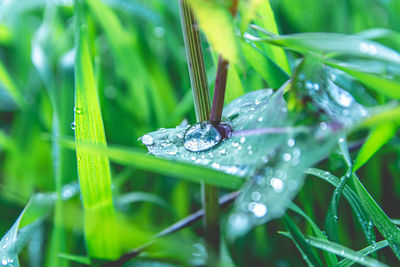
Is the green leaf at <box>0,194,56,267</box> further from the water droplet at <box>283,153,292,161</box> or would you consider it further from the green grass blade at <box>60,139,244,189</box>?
the water droplet at <box>283,153,292,161</box>

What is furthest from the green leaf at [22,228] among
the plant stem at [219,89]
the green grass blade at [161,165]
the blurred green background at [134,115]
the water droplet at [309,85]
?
the water droplet at [309,85]

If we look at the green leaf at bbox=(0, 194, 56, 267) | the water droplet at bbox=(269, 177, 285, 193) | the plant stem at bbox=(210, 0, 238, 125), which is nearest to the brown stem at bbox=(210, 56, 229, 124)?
the plant stem at bbox=(210, 0, 238, 125)

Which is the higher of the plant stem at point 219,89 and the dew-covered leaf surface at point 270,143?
the plant stem at point 219,89

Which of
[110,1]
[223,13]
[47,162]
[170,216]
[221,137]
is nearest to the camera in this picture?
[223,13]

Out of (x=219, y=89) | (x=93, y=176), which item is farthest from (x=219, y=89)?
(x=93, y=176)

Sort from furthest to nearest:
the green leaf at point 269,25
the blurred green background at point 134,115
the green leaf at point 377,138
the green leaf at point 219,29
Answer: the blurred green background at point 134,115 → the green leaf at point 269,25 → the green leaf at point 377,138 → the green leaf at point 219,29

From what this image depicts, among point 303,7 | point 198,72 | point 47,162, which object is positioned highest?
point 303,7

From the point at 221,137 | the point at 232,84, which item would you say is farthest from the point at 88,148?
the point at 232,84

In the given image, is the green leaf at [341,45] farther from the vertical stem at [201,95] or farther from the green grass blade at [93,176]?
the green grass blade at [93,176]

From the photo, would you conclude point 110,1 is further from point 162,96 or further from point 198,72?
point 198,72
